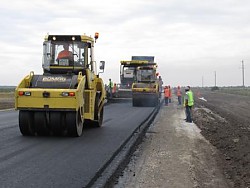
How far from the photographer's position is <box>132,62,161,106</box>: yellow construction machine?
86.5 ft

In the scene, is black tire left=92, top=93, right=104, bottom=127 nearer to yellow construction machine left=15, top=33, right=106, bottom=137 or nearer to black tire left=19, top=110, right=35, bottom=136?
yellow construction machine left=15, top=33, right=106, bottom=137

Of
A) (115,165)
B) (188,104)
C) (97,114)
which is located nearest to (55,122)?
(97,114)

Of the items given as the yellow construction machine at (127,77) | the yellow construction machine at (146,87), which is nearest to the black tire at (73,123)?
the yellow construction machine at (146,87)

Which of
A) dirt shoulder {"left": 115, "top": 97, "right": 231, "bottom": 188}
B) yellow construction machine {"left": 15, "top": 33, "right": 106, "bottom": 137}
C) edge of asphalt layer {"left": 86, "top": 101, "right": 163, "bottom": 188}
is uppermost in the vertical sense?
yellow construction machine {"left": 15, "top": 33, "right": 106, "bottom": 137}

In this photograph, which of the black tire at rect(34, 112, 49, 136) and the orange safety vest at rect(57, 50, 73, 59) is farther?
the orange safety vest at rect(57, 50, 73, 59)

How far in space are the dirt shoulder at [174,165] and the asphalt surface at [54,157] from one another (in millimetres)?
610

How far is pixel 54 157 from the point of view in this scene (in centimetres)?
781

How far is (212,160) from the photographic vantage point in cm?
873

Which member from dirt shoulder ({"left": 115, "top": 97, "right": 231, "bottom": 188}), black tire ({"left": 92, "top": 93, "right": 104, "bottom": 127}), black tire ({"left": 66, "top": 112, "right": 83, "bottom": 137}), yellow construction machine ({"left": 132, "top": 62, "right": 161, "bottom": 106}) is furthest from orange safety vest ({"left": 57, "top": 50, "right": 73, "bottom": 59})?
yellow construction machine ({"left": 132, "top": 62, "right": 161, "bottom": 106})

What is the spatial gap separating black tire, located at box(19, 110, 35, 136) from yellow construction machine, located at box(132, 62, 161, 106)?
16.1 metres

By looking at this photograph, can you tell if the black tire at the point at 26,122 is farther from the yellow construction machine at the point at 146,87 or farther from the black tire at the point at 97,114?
the yellow construction machine at the point at 146,87

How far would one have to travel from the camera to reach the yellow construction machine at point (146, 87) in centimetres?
2638

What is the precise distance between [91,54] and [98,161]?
5.19m

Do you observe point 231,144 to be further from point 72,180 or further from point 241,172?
point 72,180
